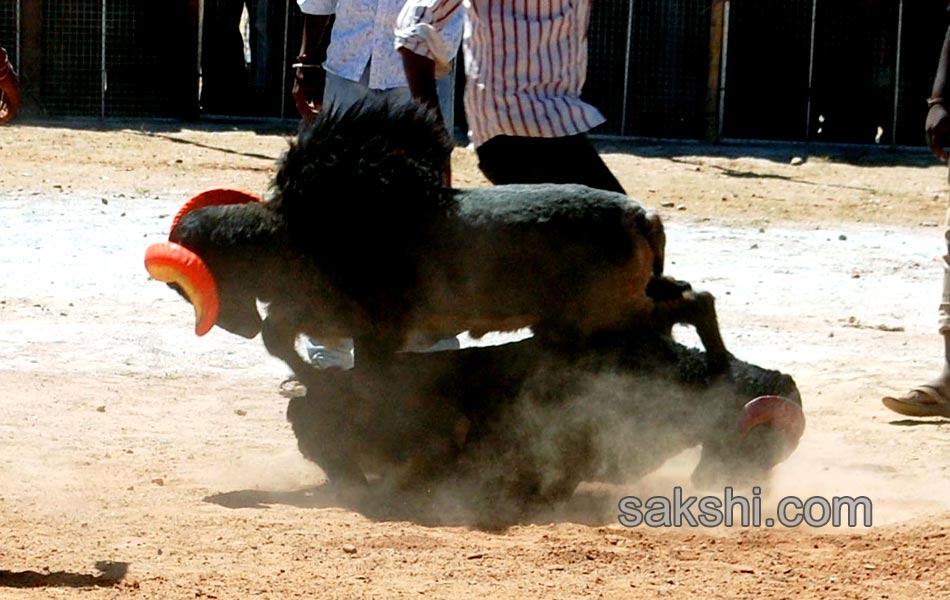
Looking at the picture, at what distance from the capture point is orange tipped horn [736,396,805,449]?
5.50 metres

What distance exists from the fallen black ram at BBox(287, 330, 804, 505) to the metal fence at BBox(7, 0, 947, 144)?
13.9 meters

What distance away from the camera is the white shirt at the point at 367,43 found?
7.10 metres

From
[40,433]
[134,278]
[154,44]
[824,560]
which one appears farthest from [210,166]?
[824,560]

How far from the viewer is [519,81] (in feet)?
20.5

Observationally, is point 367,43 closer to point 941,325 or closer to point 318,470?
point 318,470

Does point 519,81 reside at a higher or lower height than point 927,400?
higher

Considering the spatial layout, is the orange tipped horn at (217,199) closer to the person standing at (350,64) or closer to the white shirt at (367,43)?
the person standing at (350,64)

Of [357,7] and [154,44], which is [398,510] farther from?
[154,44]

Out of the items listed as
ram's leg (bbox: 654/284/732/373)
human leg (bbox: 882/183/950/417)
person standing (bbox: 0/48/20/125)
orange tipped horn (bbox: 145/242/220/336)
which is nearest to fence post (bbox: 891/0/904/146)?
human leg (bbox: 882/183/950/417)

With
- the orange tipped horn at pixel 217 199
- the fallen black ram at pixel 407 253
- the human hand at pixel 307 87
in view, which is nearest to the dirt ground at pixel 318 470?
the fallen black ram at pixel 407 253

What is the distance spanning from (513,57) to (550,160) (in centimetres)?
44

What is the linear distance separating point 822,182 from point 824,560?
460 inches

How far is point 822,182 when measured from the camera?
16.0 m

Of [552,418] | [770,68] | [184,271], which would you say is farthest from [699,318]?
[770,68]
